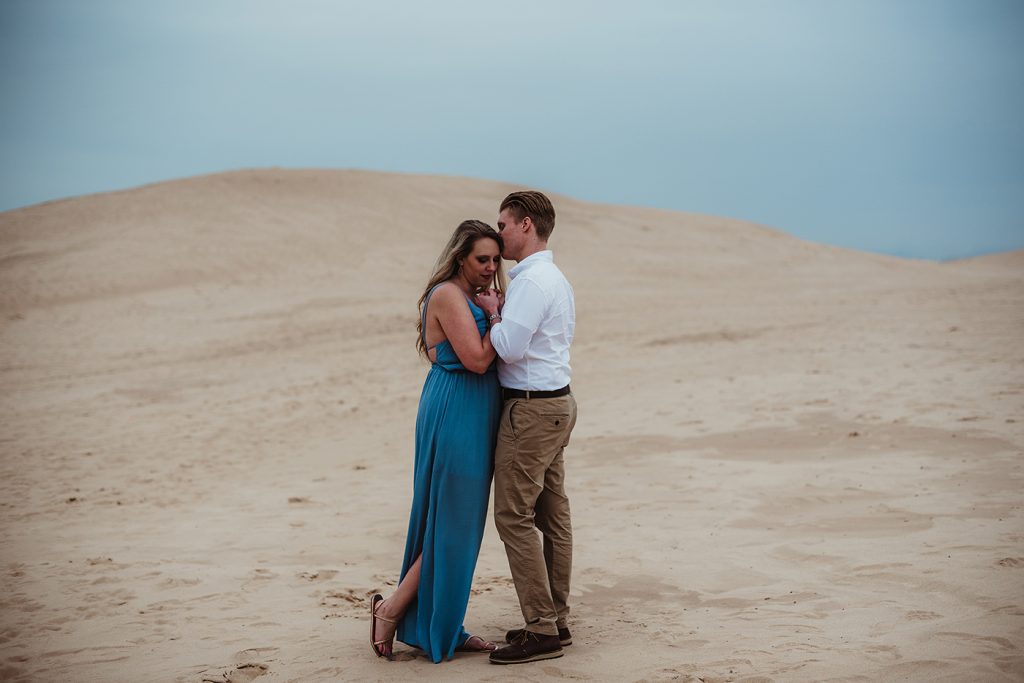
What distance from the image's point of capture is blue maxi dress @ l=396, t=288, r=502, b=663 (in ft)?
14.4

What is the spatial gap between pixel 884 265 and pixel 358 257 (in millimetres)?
18118

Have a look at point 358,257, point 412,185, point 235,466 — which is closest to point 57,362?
point 235,466

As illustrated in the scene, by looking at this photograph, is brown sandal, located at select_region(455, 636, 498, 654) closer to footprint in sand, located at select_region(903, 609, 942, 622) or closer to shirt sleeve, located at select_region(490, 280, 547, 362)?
shirt sleeve, located at select_region(490, 280, 547, 362)

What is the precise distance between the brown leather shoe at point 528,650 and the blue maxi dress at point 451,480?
26cm

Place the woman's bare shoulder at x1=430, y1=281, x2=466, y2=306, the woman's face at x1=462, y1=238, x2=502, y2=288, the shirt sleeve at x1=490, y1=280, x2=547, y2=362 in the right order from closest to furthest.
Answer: the shirt sleeve at x1=490, y1=280, x2=547, y2=362, the woman's bare shoulder at x1=430, y1=281, x2=466, y2=306, the woman's face at x1=462, y1=238, x2=502, y2=288

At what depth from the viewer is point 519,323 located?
414 centimetres

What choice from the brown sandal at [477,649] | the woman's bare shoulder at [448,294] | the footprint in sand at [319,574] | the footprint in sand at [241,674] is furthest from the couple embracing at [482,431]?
the footprint in sand at [319,574]

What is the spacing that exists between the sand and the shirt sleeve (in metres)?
1.52

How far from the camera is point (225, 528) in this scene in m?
7.66

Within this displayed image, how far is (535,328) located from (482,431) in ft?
2.04

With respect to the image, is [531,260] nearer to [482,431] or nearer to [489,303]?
[489,303]

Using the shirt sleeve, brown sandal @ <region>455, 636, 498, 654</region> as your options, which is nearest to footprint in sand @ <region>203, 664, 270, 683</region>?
brown sandal @ <region>455, 636, 498, 654</region>

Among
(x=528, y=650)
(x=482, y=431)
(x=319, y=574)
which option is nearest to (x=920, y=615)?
(x=528, y=650)

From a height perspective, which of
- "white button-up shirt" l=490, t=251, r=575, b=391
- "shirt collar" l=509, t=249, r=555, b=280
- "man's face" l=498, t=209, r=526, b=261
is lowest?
"white button-up shirt" l=490, t=251, r=575, b=391
